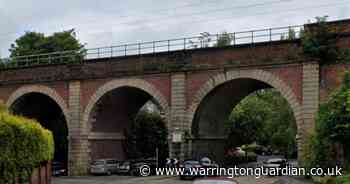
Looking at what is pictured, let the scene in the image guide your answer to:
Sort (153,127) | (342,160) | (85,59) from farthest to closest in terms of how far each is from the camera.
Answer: (153,127) → (85,59) → (342,160)

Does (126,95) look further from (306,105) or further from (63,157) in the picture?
(306,105)

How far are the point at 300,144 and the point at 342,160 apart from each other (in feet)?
10.1

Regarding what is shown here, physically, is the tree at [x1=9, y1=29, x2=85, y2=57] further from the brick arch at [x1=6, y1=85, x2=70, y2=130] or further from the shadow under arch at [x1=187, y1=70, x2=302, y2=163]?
the shadow under arch at [x1=187, y1=70, x2=302, y2=163]

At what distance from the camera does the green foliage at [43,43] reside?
65312mm

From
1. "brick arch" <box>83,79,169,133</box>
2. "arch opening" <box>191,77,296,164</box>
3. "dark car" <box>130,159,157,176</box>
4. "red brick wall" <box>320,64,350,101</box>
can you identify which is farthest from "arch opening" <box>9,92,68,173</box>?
"red brick wall" <box>320,64,350,101</box>

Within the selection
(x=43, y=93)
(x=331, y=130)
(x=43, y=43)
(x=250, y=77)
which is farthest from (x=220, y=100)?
(x=43, y=43)

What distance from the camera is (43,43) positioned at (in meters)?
65.6

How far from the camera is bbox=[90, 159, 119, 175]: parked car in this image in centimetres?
4128

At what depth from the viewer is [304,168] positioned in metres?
32.3

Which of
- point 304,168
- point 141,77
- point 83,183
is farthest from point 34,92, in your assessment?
point 304,168

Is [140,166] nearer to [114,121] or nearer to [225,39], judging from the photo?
[114,121]

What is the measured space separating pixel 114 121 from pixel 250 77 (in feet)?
43.8

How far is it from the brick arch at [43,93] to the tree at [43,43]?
19.2m

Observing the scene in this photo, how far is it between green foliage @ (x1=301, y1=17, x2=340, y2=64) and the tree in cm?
3623
